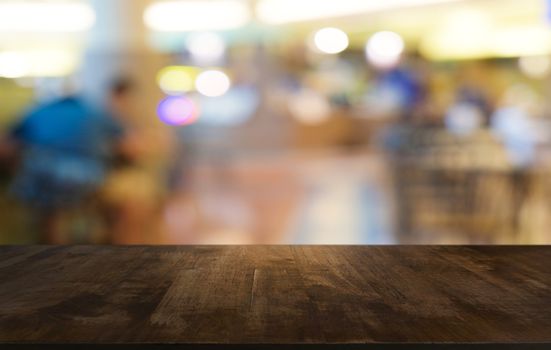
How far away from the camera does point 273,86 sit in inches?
424

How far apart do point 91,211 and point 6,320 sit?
9.66 feet

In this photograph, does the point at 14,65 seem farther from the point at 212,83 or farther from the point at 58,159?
the point at 212,83

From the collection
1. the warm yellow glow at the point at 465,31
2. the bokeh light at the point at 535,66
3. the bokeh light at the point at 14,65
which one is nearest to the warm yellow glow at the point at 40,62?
the bokeh light at the point at 14,65

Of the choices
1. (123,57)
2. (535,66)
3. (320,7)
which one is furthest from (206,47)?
(535,66)

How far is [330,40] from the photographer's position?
11.6 m

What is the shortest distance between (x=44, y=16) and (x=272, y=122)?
A: 15.0 feet

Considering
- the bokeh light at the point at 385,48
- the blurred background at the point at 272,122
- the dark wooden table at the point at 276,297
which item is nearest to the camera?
the dark wooden table at the point at 276,297

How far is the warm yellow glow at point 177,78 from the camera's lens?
8.11 metres

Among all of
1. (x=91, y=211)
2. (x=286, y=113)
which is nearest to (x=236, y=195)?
(x=91, y=211)

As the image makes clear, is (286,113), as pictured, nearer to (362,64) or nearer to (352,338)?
(362,64)

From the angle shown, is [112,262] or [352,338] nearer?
[352,338]

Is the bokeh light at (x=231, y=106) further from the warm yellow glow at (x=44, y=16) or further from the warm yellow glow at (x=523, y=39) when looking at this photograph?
the warm yellow glow at (x=523, y=39)

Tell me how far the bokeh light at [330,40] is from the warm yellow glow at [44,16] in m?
5.02

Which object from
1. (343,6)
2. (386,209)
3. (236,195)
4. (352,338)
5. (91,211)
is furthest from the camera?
(343,6)
